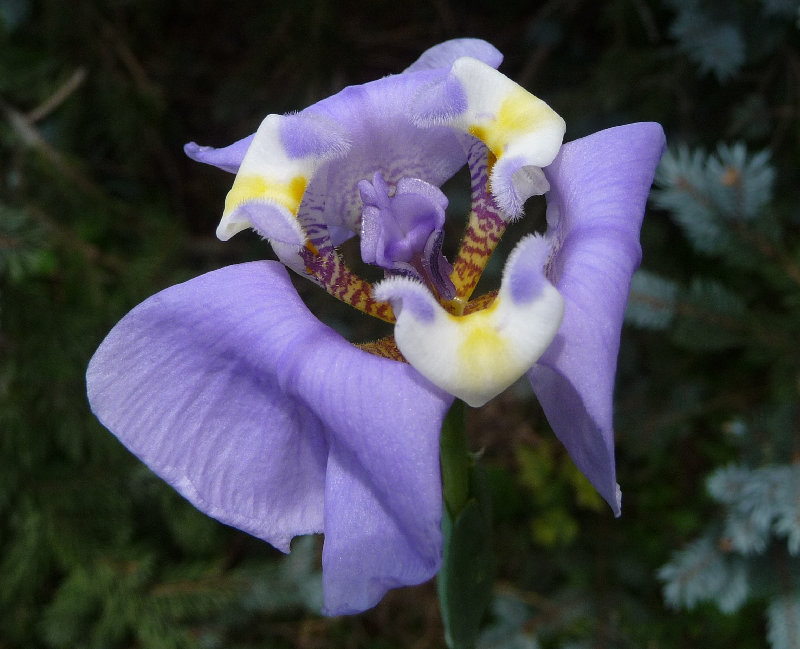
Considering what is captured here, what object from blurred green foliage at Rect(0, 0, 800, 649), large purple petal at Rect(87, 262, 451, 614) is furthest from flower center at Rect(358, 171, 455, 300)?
blurred green foliage at Rect(0, 0, 800, 649)

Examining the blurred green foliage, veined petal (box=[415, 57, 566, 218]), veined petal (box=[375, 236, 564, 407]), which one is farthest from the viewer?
the blurred green foliage

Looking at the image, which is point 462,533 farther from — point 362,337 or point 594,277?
point 362,337

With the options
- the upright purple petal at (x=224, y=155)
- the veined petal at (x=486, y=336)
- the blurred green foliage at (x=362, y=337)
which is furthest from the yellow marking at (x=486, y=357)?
the blurred green foliage at (x=362, y=337)

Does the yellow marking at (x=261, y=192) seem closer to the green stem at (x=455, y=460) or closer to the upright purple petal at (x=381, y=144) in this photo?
the upright purple petal at (x=381, y=144)

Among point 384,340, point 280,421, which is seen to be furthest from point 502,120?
point 280,421

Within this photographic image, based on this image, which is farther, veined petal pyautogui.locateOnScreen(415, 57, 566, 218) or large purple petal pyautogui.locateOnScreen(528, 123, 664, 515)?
veined petal pyautogui.locateOnScreen(415, 57, 566, 218)

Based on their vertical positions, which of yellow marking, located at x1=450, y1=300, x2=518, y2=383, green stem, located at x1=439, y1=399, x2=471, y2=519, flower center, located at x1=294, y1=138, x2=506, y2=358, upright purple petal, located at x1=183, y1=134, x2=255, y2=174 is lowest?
green stem, located at x1=439, y1=399, x2=471, y2=519

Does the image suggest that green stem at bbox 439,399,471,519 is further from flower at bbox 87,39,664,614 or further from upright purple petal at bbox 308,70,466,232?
upright purple petal at bbox 308,70,466,232
